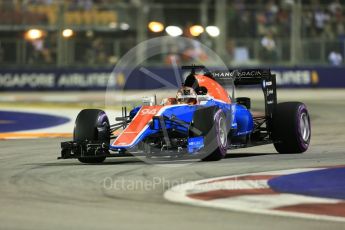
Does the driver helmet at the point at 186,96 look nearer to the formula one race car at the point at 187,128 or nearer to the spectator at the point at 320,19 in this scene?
the formula one race car at the point at 187,128

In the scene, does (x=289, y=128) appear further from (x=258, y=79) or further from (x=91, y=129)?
(x=91, y=129)

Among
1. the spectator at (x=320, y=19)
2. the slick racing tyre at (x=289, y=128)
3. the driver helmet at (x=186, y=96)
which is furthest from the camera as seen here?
the spectator at (x=320, y=19)

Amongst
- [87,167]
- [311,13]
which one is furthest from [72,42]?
[87,167]

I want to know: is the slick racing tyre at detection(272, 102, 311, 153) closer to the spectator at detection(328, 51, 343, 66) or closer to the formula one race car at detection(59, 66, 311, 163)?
the formula one race car at detection(59, 66, 311, 163)

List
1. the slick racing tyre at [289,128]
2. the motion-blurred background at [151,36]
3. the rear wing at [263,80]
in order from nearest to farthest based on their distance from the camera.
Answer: the slick racing tyre at [289,128]
the rear wing at [263,80]
the motion-blurred background at [151,36]

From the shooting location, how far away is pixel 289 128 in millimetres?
13648

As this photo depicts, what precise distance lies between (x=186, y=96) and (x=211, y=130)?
906 mm

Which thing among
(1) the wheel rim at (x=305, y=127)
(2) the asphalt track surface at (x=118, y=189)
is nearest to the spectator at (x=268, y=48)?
(2) the asphalt track surface at (x=118, y=189)

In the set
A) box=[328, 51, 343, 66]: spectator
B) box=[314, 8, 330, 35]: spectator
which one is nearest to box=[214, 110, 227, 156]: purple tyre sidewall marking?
box=[328, 51, 343, 66]: spectator

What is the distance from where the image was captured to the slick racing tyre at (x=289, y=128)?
1360cm

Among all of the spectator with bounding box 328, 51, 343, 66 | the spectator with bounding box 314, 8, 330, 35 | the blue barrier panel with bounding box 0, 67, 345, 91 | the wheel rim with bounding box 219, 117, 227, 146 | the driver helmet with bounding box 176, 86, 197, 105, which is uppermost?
the spectator with bounding box 314, 8, 330, 35

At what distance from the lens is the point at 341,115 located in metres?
23.8

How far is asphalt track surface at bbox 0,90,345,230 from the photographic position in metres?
7.57

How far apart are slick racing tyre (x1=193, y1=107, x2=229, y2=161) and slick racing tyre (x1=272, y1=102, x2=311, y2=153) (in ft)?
4.99
